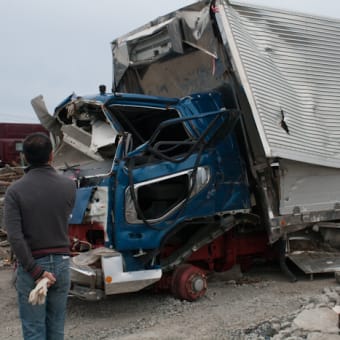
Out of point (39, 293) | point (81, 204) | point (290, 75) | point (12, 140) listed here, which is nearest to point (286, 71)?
point (290, 75)

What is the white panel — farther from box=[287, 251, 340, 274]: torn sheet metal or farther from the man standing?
the man standing

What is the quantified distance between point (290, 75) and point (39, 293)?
16.0 feet

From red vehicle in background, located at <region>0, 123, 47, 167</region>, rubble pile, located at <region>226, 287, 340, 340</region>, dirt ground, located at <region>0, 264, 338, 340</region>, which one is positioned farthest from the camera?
red vehicle in background, located at <region>0, 123, 47, 167</region>

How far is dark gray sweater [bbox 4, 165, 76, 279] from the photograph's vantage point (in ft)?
10.9

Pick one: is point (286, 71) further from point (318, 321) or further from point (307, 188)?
point (318, 321)

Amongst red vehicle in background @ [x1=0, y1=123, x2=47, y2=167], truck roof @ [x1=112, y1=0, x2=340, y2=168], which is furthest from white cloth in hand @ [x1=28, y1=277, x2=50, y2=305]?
red vehicle in background @ [x1=0, y1=123, x2=47, y2=167]

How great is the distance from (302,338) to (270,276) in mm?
3083

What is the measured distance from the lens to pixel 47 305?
11.7ft

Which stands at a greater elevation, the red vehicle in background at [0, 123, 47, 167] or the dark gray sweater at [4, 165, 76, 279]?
the red vehicle in background at [0, 123, 47, 167]

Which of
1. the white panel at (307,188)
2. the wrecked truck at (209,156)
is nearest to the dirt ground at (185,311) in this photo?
the wrecked truck at (209,156)

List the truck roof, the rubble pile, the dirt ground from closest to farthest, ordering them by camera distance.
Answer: the rubble pile
the dirt ground
the truck roof

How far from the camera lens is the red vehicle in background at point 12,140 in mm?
14719

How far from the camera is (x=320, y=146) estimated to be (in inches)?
277

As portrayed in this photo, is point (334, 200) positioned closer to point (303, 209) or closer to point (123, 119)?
point (303, 209)
